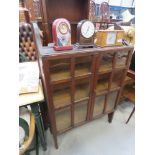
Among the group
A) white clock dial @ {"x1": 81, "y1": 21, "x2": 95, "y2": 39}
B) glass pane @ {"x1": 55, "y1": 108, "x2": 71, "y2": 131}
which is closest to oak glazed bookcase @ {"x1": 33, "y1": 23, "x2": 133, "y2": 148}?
glass pane @ {"x1": 55, "y1": 108, "x2": 71, "y2": 131}

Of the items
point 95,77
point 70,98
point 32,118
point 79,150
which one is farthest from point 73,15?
point 79,150

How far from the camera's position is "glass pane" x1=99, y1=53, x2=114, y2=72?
115 centimetres

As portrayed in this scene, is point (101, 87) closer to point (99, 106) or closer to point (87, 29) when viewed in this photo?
point (99, 106)

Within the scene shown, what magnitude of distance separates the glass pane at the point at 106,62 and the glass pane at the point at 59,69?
0.32 metres

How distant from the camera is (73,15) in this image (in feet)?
4.79

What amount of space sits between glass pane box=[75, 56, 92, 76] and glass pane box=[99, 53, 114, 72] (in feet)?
0.40

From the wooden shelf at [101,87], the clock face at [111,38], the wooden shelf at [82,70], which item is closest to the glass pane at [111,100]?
the wooden shelf at [101,87]

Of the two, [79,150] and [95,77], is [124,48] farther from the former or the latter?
[79,150]

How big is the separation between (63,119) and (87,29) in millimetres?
905

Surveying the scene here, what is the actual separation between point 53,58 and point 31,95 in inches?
13.7

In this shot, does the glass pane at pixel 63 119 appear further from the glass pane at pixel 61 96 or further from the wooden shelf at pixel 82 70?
the wooden shelf at pixel 82 70

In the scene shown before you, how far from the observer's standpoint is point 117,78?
4.68 ft

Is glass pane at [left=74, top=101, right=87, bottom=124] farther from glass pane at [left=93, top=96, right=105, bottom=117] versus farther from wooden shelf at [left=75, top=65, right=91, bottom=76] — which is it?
wooden shelf at [left=75, top=65, right=91, bottom=76]

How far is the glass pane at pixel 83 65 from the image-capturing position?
1.06 m
